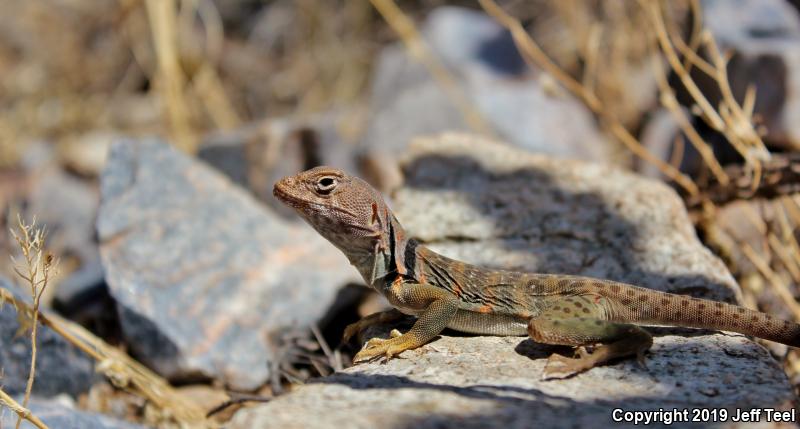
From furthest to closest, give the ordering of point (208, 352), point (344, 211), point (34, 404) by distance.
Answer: point (208, 352)
point (34, 404)
point (344, 211)

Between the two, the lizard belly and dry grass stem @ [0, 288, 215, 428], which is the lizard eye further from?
dry grass stem @ [0, 288, 215, 428]

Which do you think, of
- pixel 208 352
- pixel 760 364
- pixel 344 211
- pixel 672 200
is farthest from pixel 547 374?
pixel 208 352

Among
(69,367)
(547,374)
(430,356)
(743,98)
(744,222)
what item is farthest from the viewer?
(743,98)

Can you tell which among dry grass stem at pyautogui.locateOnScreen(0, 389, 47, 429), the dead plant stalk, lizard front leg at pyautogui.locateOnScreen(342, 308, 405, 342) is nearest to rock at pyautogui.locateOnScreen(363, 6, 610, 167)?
lizard front leg at pyautogui.locateOnScreen(342, 308, 405, 342)

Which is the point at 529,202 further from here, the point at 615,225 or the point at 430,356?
the point at 430,356

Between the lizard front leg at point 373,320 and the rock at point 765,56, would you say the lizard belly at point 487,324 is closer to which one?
the lizard front leg at point 373,320

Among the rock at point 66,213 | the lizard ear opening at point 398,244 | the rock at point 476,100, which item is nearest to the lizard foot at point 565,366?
the lizard ear opening at point 398,244

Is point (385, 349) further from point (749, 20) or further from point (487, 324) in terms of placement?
point (749, 20)
